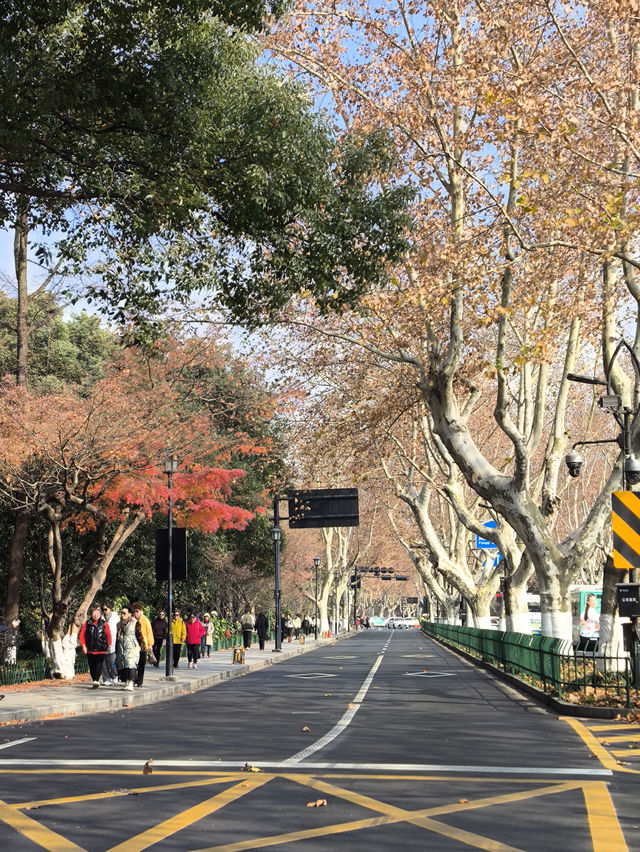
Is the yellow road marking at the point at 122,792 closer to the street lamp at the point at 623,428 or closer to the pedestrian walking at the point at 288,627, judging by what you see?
the street lamp at the point at 623,428

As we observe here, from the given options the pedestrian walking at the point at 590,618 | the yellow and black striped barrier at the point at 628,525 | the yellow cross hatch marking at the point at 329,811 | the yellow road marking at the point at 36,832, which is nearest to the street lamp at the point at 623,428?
the yellow and black striped barrier at the point at 628,525

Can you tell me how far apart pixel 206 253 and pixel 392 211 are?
2576 mm

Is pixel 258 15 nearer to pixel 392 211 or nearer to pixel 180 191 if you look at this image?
pixel 180 191

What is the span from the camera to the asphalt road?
23.4ft

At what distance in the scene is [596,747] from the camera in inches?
481

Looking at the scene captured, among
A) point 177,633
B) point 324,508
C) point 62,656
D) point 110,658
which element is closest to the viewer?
point 110,658

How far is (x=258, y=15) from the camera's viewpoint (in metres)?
12.2

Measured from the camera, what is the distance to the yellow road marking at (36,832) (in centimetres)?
678

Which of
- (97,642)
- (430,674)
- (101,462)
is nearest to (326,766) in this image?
(97,642)

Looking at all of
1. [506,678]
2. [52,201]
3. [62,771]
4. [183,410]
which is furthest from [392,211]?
[183,410]

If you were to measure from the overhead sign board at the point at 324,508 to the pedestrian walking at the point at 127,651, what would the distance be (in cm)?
1952

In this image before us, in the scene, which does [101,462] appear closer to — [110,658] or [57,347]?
[110,658]

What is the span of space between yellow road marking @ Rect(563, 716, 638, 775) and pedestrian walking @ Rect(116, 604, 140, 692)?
968 centimetres

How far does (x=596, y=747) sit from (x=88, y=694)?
11540 millimetres
